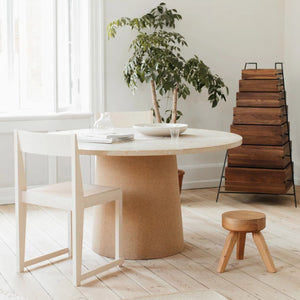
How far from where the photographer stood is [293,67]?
554 cm

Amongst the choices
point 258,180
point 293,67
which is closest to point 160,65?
point 258,180

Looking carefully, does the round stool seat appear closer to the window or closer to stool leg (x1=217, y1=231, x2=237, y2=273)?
stool leg (x1=217, y1=231, x2=237, y2=273)

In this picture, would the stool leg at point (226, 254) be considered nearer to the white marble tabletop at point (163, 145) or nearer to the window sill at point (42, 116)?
the white marble tabletop at point (163, 145)

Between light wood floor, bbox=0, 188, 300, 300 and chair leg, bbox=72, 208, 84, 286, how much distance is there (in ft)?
0.21

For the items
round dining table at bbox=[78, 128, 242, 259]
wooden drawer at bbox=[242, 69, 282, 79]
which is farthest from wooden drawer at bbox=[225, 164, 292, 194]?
round dining table at bbox=[78, 128, 242, 259]

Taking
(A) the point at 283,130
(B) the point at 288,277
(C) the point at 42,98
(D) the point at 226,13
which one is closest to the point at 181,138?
(B) the point at 288,277

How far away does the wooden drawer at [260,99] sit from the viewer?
4.77 m

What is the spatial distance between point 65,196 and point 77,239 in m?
0.22

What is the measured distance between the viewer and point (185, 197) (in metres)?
5.03

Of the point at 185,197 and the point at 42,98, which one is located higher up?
the point at 42,98

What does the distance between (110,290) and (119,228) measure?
387mm

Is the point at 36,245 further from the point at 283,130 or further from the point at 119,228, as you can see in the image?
the point at 283,130

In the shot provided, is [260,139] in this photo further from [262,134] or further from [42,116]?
[42,116]

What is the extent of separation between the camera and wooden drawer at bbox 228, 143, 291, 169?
185 inches
